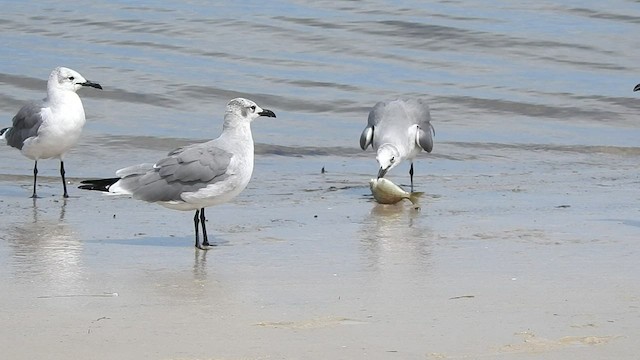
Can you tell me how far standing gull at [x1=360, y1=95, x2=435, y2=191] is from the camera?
1147cm

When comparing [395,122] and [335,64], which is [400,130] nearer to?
[395,122]

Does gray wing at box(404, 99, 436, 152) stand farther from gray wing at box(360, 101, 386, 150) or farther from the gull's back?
gray wing at box(360, 101, 386, 150)

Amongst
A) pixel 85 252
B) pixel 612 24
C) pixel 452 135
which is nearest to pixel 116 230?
pixel 85 252

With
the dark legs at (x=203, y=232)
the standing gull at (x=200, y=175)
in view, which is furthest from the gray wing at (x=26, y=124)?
the dark legs at (x=203, y=232)

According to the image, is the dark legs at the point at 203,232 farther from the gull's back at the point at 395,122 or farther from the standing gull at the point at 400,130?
the gull's back at the point at 395,122

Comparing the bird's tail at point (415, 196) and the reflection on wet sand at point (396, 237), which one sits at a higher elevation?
the reflection on wet sand at point (396, 237)

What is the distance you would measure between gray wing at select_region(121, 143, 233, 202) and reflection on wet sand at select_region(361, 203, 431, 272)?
102 centimetres


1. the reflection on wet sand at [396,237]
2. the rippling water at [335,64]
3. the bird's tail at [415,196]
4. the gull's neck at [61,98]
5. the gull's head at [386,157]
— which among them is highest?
the gull's neck at [61,98]

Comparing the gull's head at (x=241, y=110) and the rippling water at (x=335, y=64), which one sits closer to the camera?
the gull's head at (x=241, y=110)

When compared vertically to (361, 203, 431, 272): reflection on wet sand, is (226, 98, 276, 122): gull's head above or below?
above

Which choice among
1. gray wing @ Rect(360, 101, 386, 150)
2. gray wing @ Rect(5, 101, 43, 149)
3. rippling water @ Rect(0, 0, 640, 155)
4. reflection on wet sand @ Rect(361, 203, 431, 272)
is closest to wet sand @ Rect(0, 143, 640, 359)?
reflection on wet sand @ Rect(361, 203, 431, 272)

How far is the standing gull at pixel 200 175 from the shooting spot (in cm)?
816

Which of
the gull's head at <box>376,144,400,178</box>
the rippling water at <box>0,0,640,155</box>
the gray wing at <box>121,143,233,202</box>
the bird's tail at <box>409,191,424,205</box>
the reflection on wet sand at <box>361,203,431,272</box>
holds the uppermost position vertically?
the gray wing at <box>121,143,233,202</box>

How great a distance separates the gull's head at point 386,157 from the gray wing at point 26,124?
2869 mm
